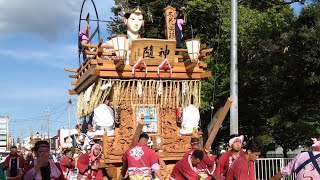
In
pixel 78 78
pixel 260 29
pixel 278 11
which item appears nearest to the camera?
pixel 78 78

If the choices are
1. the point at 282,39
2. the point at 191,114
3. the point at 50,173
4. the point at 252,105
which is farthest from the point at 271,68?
the point at 50,173

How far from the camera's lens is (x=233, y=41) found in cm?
1402

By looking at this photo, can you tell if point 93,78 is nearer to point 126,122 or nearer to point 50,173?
point 126,122

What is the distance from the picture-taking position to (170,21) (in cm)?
1265

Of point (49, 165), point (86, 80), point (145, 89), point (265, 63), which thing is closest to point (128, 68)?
point (145, 89)

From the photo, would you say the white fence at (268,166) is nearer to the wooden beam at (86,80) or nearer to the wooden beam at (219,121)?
the wooden beam at (86,80)

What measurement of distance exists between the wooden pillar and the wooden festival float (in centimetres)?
36

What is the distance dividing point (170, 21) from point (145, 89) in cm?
208

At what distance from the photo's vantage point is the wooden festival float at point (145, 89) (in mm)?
11109

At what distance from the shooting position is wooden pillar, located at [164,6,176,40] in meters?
12.5

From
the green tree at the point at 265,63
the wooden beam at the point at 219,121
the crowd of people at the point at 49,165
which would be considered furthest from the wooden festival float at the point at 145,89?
the green tree at the point at 265,63

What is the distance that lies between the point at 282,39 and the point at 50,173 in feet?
40.2

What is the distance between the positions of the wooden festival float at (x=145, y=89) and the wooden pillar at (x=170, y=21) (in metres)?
0.36

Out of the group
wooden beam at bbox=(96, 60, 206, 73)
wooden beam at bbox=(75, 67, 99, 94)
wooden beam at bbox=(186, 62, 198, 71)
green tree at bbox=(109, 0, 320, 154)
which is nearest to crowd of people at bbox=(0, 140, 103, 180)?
wooden beam at bbox=(75, 67, 99, 94)
